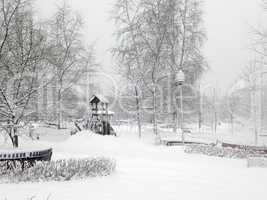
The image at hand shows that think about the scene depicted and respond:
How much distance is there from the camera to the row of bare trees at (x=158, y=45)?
22594 millimetres

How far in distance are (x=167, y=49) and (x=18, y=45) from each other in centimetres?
1299

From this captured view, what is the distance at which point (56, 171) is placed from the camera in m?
9.22

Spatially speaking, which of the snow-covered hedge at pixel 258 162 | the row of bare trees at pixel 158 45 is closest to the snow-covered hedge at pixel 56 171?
the snow-covered hedge at pixel 258 162

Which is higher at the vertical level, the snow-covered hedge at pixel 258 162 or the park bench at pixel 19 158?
the park bench at pixel 19 158

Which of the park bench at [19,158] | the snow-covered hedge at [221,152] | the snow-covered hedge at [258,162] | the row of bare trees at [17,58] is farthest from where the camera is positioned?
the snow-covered hedge at [221,152]

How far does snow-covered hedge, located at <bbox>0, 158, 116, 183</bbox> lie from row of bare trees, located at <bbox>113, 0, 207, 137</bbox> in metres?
12.6

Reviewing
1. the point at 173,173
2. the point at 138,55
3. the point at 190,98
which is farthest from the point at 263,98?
the point at 173,173

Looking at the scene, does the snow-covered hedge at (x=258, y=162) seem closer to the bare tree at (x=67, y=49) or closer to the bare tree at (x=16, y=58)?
the bare tree at (x=16, y=58)

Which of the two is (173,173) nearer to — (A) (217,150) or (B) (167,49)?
(A) (217,150)

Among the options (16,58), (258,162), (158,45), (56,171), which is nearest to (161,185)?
(56,171)

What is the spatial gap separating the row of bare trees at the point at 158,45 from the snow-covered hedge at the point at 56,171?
12.6 m

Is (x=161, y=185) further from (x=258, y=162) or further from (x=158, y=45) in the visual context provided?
(x=158, y=45)

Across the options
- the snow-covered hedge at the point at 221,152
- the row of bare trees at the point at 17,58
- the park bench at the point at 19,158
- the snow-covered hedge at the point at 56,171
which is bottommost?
the snow-covered hedge at the point at 221,152

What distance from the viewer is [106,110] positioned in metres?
21.7
